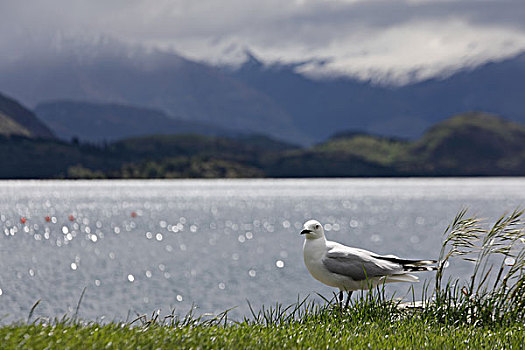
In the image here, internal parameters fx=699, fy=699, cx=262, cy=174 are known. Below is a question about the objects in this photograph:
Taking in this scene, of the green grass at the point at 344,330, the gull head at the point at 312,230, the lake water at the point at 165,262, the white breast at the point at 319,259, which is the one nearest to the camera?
the green grass at the point at 344,330

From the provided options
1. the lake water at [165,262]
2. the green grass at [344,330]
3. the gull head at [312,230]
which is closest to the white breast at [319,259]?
the gull head at [312,230]

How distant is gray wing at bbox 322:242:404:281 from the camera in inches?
572

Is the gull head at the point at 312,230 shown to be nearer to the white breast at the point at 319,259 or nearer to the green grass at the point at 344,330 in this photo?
the white breast at the point at 319,259

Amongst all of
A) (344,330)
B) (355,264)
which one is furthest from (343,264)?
(344,330)

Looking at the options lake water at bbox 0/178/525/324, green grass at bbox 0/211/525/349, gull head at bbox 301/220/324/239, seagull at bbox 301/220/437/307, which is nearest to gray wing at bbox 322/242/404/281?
seagull at bbox 301/220/437/307

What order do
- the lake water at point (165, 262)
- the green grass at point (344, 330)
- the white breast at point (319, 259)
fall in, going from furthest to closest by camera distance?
the lake water at point (165, 262), the white breast at point (319, 259), the green grass at point (344, 330)

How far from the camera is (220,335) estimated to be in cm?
1111

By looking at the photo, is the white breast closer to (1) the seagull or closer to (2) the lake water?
(1) the seagull

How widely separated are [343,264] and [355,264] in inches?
11.4

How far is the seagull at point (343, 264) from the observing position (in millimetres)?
14531

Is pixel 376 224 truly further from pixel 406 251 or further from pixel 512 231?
pixel 512 231

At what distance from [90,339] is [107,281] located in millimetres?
36096

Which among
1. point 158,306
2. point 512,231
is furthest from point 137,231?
point 512,231

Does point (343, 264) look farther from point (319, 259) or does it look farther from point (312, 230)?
point (312, 230)
